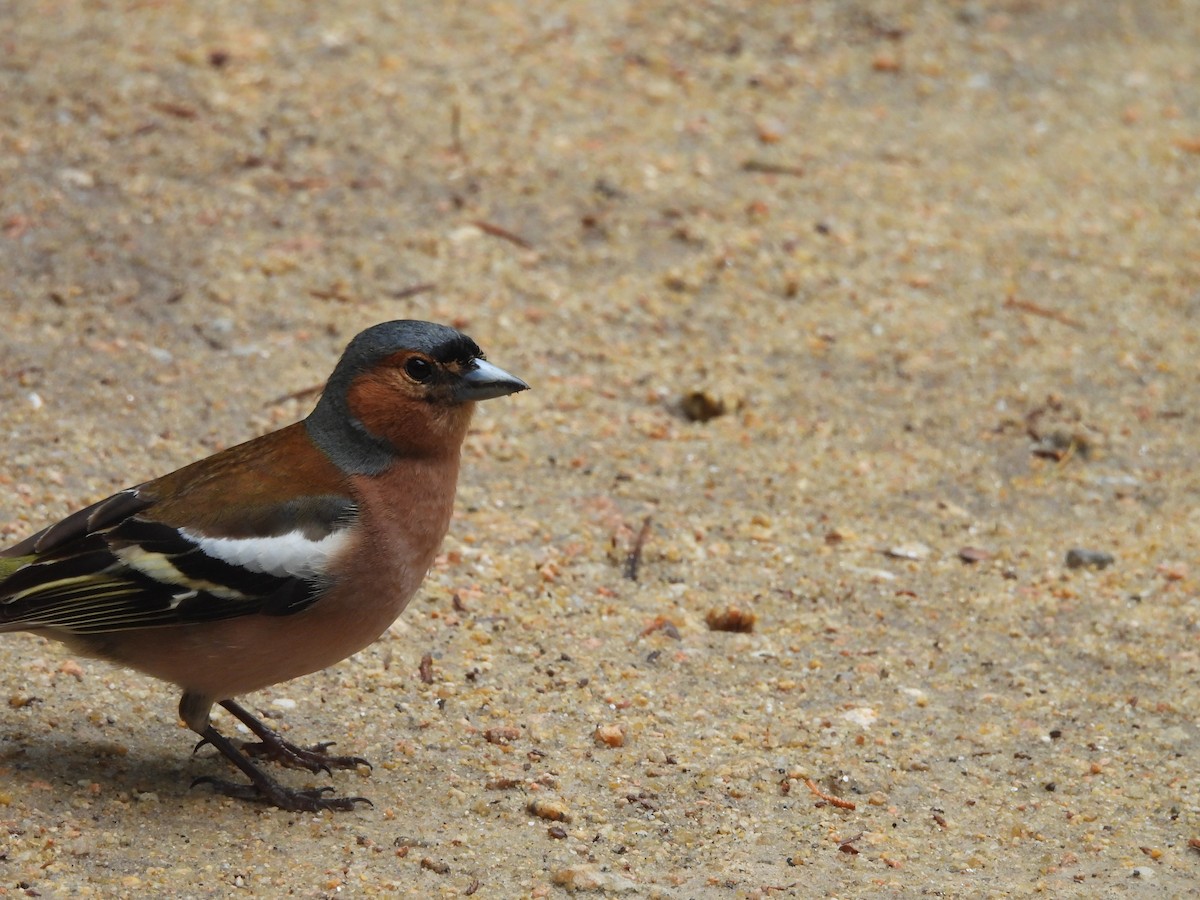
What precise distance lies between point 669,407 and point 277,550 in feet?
9.31

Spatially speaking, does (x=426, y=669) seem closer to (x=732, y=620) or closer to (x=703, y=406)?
(x=732, y=620)

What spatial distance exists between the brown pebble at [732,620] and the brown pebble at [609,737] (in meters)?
0.80

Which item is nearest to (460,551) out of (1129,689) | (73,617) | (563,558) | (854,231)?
(563,558)

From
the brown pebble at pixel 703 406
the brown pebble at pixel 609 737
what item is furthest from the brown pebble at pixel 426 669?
the brown pebble at pixel 703 406

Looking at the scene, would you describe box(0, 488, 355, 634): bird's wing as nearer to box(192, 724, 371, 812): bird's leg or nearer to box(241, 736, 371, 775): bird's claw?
box(192, 724, 371, 812): bird's leg

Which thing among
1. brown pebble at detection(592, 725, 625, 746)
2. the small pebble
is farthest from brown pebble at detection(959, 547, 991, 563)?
brown pebble at detection(592, 725, 625, 746)

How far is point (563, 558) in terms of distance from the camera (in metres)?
5.74

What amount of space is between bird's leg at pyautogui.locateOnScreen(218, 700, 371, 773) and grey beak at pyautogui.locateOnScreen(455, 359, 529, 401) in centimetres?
112

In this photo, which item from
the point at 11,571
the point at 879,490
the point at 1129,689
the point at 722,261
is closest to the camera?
the point at 11,571

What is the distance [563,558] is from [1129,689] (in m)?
2.02

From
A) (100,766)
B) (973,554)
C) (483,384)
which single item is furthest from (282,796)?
(973,554)

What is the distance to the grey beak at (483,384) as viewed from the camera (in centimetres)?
460

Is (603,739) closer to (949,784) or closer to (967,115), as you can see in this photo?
(949,784)

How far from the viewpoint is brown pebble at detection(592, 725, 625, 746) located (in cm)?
475
